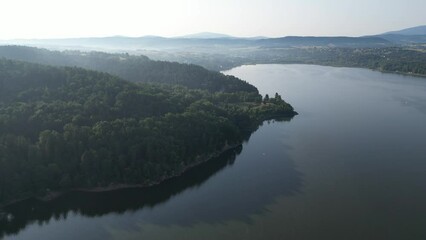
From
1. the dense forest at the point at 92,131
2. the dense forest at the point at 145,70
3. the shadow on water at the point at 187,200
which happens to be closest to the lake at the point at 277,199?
the shadow on water at the point at 187,200

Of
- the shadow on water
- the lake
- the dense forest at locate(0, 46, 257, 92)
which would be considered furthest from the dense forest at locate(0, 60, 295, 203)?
the dense forest at locate(0, 46, 257, 92)

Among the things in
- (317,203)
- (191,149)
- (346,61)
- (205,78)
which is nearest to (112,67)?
(205,78)

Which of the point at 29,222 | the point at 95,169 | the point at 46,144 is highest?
the point at 46,144

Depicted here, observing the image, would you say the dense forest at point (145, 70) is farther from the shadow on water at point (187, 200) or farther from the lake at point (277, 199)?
the shadow on water at point (187, 200)

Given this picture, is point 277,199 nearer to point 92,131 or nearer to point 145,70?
point 92,131

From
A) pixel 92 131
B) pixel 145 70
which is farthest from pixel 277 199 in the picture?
pixel 145 70

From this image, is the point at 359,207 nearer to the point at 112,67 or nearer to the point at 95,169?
the point at 95,169

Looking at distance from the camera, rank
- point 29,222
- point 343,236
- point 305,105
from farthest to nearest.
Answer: point 305,105, point 29,222, point 343,236

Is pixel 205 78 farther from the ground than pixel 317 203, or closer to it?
farther from the ground

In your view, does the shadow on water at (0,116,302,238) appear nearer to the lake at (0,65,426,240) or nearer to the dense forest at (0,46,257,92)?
the lake at (0,65,426,240)
